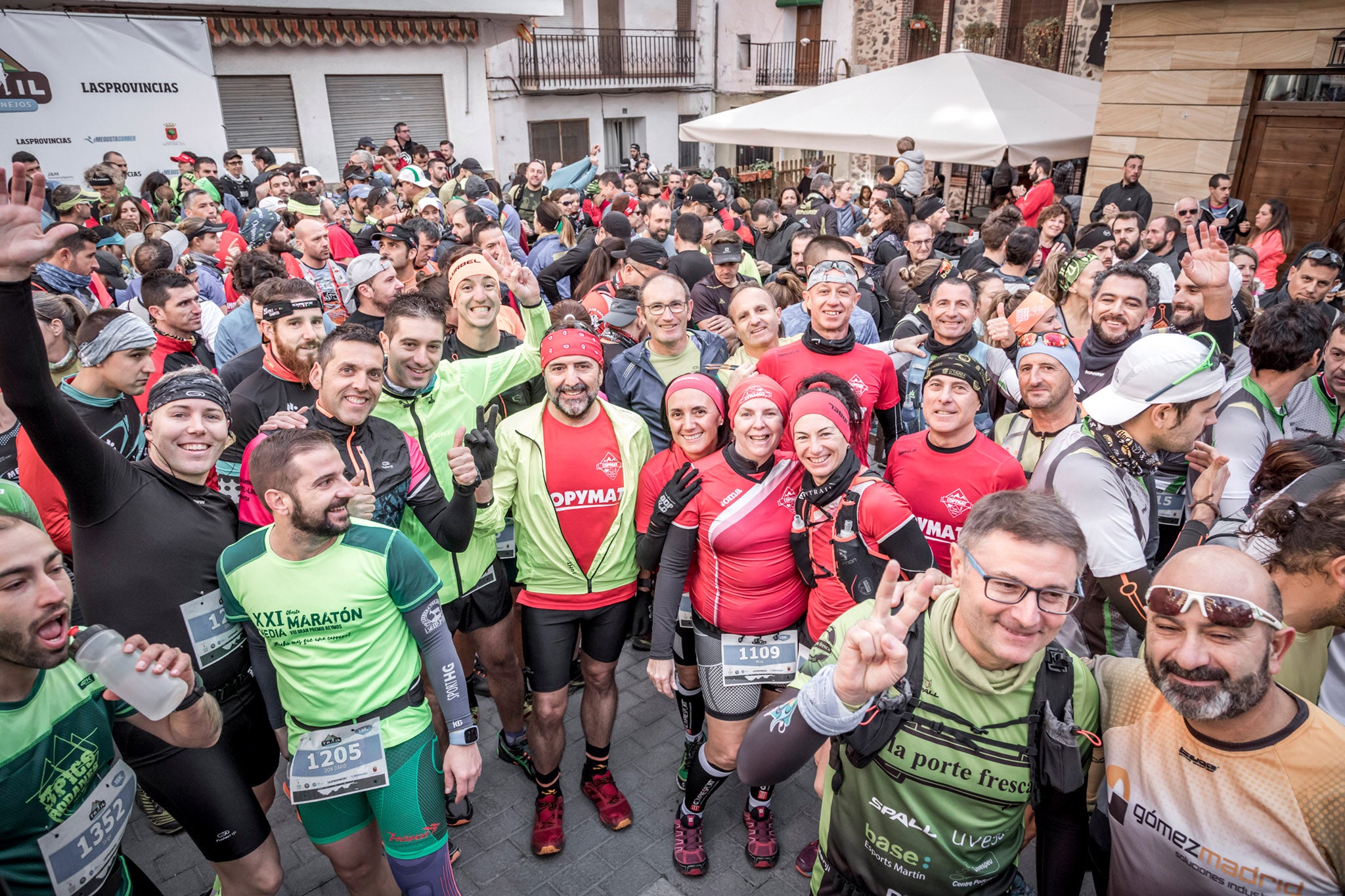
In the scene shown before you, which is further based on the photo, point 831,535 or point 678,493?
point 678,493

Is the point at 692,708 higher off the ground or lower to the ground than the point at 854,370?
lower

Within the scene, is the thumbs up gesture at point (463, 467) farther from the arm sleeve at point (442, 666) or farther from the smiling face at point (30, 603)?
the smiling face at point (30, 603)

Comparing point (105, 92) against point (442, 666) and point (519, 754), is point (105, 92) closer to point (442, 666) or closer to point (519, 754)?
point (519, 754)

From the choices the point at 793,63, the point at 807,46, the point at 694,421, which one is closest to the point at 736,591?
the point at 694,421

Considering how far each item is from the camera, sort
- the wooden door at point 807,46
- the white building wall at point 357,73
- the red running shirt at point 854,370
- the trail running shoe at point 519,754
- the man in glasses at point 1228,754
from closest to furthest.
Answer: the man in glasses at point 1228,754 → the trail running shoe at point 519,754 → the red running shirt at point 854,370 → the white building wall at point 357,73 → the wooden door at point 807,46

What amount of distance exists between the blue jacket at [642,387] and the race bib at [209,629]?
7.38 feet

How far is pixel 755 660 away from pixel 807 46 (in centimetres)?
2658

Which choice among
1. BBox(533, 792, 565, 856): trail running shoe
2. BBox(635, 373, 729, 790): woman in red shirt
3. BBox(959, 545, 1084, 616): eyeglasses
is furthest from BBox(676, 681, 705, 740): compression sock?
BBox(959, 545, 1084, 616): eyeglasses

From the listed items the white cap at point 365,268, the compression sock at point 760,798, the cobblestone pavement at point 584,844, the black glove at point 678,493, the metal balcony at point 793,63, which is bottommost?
the cobblestone pavement at point 584,844

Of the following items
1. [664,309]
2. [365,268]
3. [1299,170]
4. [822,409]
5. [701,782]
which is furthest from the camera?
[1299,170]

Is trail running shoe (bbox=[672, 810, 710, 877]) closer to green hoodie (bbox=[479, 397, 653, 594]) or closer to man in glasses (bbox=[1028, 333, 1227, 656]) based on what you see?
green hoodie (bbox=[479, 397, 653, 594])

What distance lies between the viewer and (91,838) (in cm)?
232

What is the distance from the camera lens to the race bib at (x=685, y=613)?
3768 mm

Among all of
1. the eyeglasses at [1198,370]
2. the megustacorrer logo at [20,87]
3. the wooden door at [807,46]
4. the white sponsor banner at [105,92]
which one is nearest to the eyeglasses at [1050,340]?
the eyeglasses at [1198,370]
